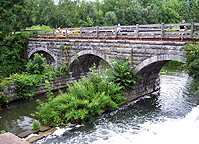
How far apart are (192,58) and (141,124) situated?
4.77 metres

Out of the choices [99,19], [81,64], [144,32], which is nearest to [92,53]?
[81,64]

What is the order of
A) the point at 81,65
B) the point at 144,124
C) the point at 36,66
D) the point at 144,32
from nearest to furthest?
the point at 144,124 → the point at 144,32 → the point at 36,66 → the point at 81,65

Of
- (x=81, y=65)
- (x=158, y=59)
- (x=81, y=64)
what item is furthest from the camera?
(x=81, y=65)

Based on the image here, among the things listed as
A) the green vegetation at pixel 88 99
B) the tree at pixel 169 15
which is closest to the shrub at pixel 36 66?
the green vegetation at pixel 88 99

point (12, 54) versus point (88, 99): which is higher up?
point (12, 54)

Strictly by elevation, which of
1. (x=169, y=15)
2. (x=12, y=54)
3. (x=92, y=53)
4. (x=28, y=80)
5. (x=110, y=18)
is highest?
(x=169, y=15)

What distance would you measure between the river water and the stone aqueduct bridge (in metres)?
1.68

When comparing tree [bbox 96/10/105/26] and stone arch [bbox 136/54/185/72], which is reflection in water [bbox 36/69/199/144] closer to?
stone arch [bbox 136/54/185/72]

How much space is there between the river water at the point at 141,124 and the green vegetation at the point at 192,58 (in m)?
2.34

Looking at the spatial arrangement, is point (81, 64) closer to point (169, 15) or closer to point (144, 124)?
point (144, 124)

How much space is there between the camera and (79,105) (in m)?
12.6

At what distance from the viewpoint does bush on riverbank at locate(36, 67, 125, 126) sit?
12070mm

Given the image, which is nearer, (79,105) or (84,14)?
(79,105)

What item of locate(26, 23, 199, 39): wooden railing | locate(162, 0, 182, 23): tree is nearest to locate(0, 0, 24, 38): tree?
locate(26, 23, 199, 39): wooden railing
